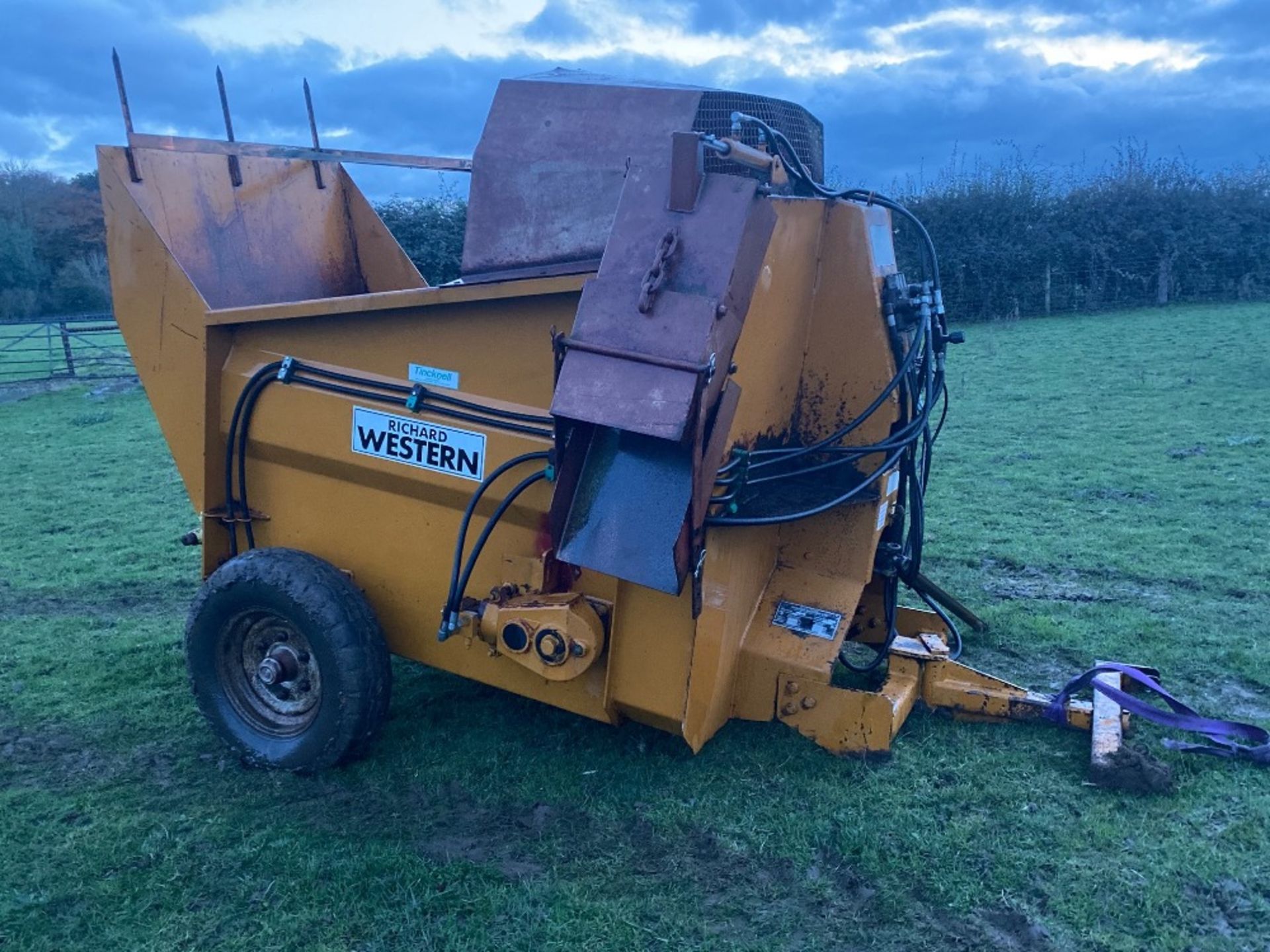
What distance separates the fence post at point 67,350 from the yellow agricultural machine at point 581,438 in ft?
50.3

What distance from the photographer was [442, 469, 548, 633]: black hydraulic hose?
3258 mm

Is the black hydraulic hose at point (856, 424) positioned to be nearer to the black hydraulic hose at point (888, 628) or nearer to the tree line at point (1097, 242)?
the black hydraulic hose at point (888, 628)

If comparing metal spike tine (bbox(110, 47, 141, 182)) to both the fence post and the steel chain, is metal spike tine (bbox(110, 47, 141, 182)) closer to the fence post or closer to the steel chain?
the steel chain

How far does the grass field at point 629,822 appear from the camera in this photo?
2.81m

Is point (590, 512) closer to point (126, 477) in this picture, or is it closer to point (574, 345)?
point (574, 345)

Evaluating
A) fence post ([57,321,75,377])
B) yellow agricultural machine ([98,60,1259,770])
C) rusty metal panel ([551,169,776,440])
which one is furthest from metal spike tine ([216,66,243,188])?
fence post ([57,321,75,377])

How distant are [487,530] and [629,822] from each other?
1.01 meters

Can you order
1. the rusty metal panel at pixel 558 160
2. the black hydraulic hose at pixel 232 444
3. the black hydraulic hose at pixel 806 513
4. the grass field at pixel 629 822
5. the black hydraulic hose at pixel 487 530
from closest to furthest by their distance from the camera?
the grass field at pixel 629 822 < the black hydraulic hose at pixel 806 513 < the black hydraulic hose at pixel 487 530 < the rusty metal panel at pixel 558 160 < the black hydraulic hose at pixel 232 444

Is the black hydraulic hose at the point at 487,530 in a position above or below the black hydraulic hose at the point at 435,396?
below

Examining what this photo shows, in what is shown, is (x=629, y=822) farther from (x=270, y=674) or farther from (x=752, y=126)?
(x=752, y=126)

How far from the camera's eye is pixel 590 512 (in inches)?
117

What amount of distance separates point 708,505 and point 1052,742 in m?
1.60

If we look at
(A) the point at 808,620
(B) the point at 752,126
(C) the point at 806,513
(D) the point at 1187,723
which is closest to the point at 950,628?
(D) the point at 1187,723

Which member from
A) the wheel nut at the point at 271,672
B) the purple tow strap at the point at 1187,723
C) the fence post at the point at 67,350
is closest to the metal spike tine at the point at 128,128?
the wheel nut at the point at 271,672
